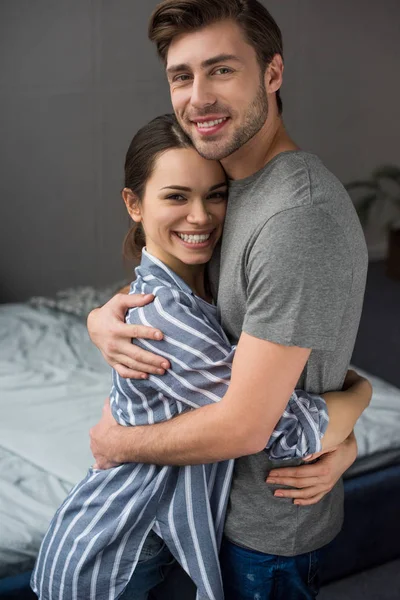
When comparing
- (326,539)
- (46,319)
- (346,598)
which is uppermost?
(326,539)

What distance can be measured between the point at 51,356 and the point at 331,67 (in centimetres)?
295

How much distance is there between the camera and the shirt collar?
5.58ft

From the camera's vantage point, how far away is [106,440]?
1.67 metres

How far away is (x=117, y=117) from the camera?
471 centimetres

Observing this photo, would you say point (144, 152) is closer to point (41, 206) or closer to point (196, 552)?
point (196, 552)

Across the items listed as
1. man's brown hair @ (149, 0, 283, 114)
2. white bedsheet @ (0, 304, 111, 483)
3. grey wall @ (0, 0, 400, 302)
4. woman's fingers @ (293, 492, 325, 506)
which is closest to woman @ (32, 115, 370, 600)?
woman's fingers @ (293, 492, 325, 506)

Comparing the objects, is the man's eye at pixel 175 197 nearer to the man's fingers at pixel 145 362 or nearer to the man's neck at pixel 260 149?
the man's neck at pixel 260 149

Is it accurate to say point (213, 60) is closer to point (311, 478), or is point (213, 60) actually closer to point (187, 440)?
point (187, 440)

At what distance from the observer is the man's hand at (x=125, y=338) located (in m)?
1.55

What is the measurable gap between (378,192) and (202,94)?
4.40 meters

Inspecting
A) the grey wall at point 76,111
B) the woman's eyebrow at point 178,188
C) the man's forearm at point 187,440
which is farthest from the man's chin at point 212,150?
the grey wall at point 76,111

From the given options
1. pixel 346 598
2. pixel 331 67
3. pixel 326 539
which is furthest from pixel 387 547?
pixel 331 67

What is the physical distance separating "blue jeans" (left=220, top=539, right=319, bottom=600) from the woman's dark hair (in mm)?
740

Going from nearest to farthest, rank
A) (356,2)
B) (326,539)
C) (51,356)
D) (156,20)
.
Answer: (156,20), (326,539), (51,356), (356,2)
